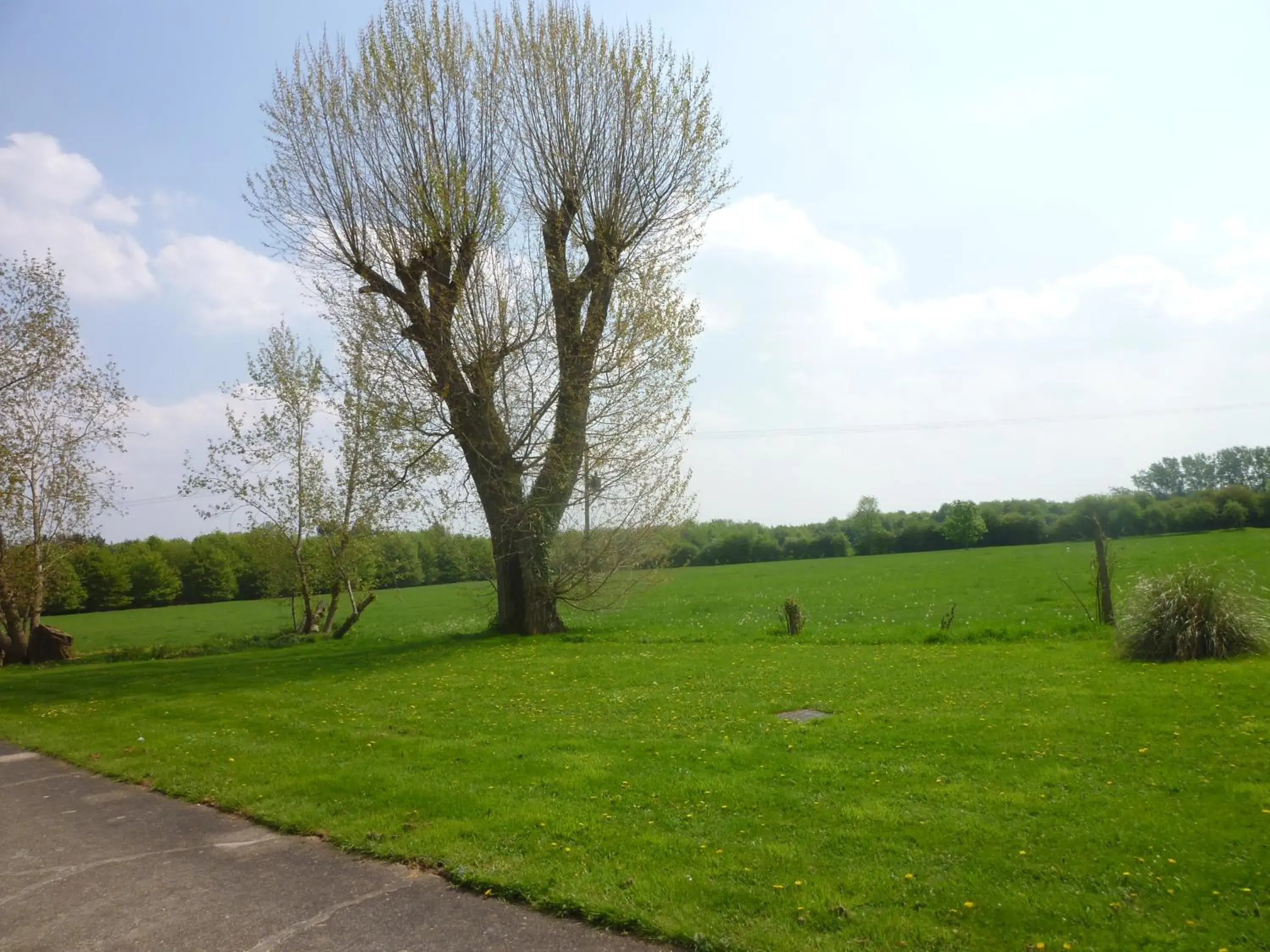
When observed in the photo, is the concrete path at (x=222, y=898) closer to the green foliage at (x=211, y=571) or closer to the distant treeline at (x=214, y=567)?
the distant treeline at (x=214, y=567)

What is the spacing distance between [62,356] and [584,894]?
2619 centimetres

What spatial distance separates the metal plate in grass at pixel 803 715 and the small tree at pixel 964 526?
215 feet

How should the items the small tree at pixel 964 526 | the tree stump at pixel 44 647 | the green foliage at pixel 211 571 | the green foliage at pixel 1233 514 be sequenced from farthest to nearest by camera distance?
the small tree at pixel 964 526, the green foliage at pixel 211 571, the green foliage at pixel 1233 514, the tree stump at pixel 44 647

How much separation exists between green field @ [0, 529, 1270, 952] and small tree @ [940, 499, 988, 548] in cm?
5549

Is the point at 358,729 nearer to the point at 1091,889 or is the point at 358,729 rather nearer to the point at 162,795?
the point at 162,795

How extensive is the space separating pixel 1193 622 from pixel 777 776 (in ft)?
30.3

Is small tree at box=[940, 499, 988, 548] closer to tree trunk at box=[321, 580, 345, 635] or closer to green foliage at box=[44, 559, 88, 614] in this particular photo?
tree trunk at box=[321, 580, 345, 635]

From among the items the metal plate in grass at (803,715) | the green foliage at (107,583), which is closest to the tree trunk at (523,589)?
the metal plate in grass at (803,715)

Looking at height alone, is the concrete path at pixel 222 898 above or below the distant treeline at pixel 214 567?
below

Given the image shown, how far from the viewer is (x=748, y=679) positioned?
13.3 meters

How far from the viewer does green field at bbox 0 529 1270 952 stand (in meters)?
4.77

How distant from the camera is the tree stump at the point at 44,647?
26.5 m

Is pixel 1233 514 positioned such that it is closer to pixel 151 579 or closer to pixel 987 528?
pixel 987 528

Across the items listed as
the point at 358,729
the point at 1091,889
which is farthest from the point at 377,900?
the point at 358,729
